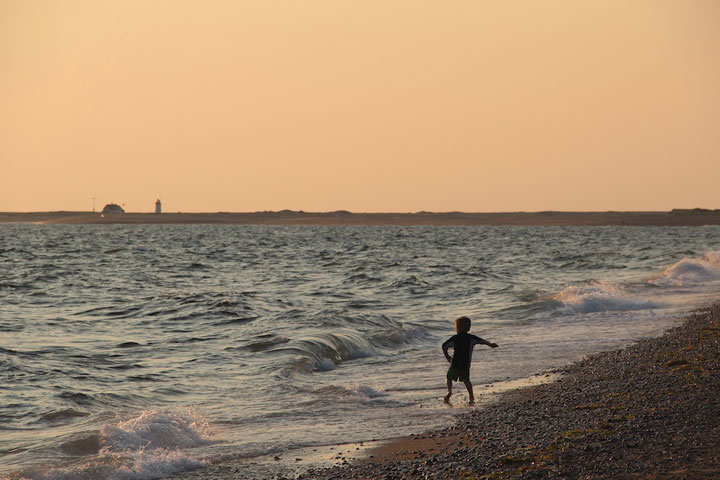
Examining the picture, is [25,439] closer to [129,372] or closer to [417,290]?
[129,372]

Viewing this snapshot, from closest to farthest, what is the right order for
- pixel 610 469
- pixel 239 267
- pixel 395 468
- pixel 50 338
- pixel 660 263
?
pixel 610 469, pixel 395 468, pixel 50 338, pixel 239 267, pixel 660 263

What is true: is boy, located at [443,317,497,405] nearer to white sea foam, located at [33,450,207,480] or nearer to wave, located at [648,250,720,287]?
white sea foam, located at [33,450,207,480]

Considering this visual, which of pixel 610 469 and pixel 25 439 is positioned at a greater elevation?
pixel 610 469

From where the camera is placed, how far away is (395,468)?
8984 mm

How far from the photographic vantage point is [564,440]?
9.14 meters

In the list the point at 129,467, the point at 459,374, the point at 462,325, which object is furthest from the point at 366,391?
the point at 129,467

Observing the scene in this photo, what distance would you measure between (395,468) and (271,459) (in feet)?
Answer: 6.06

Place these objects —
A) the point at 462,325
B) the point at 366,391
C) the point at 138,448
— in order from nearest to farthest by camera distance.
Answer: the point at 138,448 → the point at 462,325 → the point at 366,391

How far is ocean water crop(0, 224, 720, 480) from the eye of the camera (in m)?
11.0

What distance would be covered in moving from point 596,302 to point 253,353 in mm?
14011

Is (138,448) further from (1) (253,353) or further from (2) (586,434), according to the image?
(1) (253,353)

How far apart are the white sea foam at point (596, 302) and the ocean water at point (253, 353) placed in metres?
0.09

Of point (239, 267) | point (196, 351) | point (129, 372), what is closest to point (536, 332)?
point (196, 351)

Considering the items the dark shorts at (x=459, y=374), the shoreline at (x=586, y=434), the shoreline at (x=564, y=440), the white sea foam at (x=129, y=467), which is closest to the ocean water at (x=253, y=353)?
the white sea foam at (x=129, y=467)
